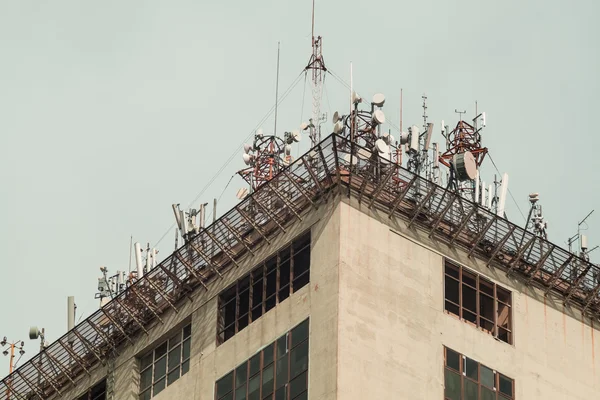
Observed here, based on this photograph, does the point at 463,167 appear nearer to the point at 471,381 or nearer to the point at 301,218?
the point at 301,218

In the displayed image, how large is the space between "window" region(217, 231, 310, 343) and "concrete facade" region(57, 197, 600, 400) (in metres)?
0.51

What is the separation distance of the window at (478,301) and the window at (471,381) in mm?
2322

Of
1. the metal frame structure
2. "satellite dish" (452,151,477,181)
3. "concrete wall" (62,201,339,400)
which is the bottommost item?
"concrete wall" (62,201,339,400)

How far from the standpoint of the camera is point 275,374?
9544cm

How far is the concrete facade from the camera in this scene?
93.2m

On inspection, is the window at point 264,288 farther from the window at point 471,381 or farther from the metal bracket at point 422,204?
the window at point 471,381

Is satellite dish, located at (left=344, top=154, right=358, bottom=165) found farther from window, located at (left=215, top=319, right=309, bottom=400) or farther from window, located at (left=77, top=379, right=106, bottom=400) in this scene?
window, located at (left=77, top=379, right=106, bottom=400)

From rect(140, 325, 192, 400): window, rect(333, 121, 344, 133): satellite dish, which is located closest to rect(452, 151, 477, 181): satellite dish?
rect(333, 121, 344, 133): satellite dish

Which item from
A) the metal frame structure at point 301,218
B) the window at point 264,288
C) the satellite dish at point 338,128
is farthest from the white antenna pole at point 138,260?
the satellite dish at point 338,128

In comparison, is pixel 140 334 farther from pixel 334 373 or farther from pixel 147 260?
pixel 334 373

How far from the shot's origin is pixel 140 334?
350 ft

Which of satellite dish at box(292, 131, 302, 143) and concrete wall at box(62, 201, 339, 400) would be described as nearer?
concrete wall at box(62, 201, 339, 400)

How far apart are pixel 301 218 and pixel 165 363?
11.7 meters

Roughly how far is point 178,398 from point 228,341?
4.65 m
